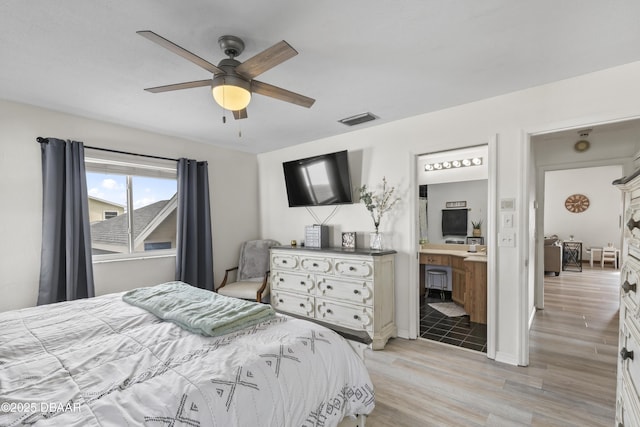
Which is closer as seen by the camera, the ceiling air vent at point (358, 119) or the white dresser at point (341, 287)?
the white dresser at point (341, 287)

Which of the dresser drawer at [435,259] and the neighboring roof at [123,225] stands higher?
the neighboring roof at [123,225]

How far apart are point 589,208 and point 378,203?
25.1 feet

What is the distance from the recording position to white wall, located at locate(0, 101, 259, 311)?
2654 mm

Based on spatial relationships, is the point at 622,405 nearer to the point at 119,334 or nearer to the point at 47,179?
the point at 119,334

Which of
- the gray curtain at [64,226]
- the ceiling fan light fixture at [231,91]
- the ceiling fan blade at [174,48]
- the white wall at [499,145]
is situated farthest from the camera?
the gray curtain at [64,226]

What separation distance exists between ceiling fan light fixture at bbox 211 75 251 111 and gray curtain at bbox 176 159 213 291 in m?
2.34

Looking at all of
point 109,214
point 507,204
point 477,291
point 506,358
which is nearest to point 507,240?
point 507,204

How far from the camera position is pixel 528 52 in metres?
1.97

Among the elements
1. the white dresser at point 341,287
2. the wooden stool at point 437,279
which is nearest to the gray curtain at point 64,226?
the white dresser at point 341,287

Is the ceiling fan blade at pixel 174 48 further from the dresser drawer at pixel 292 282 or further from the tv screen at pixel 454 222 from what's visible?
the tv screen at pixel 454 222

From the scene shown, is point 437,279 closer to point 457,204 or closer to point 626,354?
point 457,204

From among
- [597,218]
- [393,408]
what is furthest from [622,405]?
[597,218]

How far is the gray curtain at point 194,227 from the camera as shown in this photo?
371cm

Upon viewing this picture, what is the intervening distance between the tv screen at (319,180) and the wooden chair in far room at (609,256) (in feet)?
25.1
